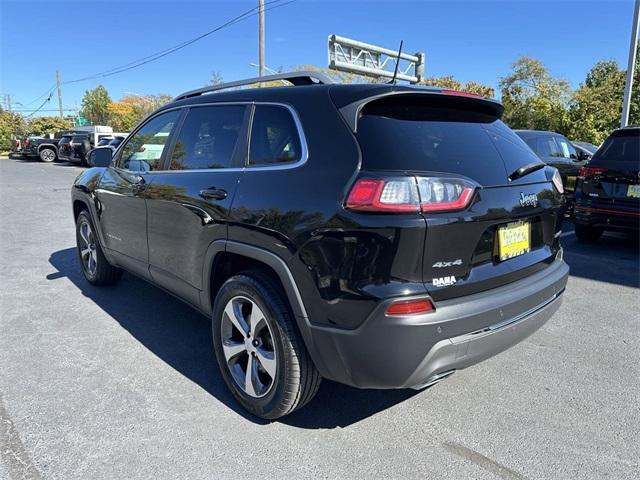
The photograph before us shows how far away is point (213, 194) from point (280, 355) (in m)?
1.07

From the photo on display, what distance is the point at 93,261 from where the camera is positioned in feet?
16.7

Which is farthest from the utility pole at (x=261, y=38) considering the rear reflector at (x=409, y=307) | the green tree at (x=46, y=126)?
the green tree at (x=46, y=126)

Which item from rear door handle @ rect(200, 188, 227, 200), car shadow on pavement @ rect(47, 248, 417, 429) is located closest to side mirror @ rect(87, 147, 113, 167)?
car shadow on pavement @ rect(47, 248, 417, 429)

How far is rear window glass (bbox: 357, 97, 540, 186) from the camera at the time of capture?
2.24 m

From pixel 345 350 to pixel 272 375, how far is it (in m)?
0.60

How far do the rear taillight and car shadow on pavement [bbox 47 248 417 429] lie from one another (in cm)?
135

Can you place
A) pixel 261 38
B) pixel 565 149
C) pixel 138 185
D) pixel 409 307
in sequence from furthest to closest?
pixel 261 38 < pixel 565 149 < pixel 138 185 < pixel 409 307

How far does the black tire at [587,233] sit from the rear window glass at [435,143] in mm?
5329

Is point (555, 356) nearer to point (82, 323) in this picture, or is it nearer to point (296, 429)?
→ point (296, 429)

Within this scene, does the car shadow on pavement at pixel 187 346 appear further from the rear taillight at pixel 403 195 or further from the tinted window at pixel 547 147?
the tinted window at pixel 547 147

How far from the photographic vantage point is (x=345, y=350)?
2.21 meters

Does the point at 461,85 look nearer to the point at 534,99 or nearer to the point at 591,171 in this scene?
the point at 534,99

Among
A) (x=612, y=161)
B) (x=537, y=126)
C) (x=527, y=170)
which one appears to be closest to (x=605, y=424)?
(x=527, y=170)

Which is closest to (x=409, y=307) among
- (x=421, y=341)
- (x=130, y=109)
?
(x=421, y=341)
